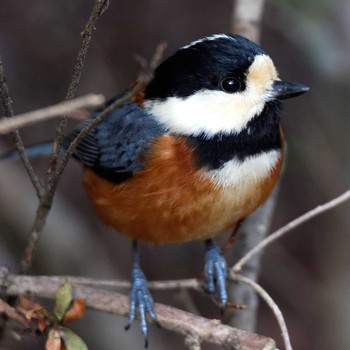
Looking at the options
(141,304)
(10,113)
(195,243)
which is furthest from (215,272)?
(195,243)

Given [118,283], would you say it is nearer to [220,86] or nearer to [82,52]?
[220,86]

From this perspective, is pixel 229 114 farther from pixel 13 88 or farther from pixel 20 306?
pixel 13 88

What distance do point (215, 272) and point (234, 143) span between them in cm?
67

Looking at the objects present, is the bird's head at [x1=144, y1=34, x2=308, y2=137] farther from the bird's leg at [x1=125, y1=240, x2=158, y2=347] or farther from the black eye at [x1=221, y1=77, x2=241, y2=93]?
the bird's leg at [x1=125, y1=240, x2=158, y2=347]

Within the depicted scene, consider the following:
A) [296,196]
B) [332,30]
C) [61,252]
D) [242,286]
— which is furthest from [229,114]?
[296,196]

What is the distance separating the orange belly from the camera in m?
2.43

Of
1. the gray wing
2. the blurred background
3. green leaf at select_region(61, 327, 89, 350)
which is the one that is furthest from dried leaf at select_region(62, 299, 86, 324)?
the blurred background

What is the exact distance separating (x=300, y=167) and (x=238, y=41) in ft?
5.03

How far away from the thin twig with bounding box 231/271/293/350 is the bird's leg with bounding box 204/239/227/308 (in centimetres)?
36

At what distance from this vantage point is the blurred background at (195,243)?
3.47 metres

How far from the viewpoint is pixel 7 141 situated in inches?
159

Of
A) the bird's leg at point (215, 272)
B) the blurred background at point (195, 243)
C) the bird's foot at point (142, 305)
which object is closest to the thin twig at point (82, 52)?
the bird's foot at point (142, 305)

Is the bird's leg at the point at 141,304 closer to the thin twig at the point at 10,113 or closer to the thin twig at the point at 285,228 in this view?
the thin twig at the point at 285,228

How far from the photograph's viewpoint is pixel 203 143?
7.96 ft
